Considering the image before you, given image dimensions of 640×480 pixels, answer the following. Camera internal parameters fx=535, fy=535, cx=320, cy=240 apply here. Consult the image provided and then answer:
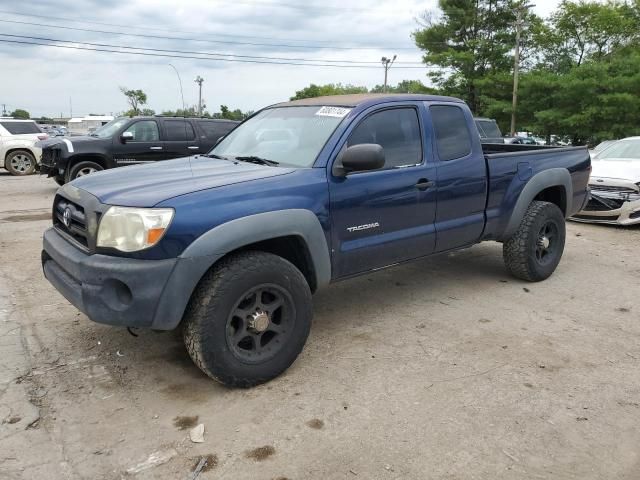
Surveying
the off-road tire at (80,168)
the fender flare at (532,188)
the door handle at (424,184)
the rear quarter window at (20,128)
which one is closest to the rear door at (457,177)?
the door handle at (424,184)

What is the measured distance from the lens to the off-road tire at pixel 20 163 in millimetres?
14898

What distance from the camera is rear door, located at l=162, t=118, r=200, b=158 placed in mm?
11289

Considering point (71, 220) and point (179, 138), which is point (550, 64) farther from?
point (71, 220)

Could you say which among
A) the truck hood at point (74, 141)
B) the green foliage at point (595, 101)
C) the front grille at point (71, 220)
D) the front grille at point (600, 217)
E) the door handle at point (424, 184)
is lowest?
the front grille at point (600, 217)

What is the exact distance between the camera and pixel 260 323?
3.14m

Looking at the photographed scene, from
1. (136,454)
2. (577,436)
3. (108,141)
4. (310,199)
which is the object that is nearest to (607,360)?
(577,436)

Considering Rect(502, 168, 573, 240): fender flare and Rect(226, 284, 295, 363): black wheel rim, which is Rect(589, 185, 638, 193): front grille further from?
Rect(226, 284, 295, 363): black wheel rim

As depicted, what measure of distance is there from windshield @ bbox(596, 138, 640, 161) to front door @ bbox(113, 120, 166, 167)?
8.47m

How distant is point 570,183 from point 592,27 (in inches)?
1180

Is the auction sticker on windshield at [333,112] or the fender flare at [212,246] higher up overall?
the auction sticker on windshield at [333,112]

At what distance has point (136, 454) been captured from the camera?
2.61 meters

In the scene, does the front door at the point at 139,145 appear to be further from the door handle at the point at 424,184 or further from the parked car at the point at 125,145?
the door handle at the point at 424,184

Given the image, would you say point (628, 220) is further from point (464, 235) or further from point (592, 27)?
point (592, 27)

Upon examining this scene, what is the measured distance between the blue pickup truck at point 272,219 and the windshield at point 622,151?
5.21m
